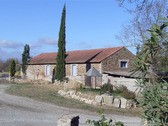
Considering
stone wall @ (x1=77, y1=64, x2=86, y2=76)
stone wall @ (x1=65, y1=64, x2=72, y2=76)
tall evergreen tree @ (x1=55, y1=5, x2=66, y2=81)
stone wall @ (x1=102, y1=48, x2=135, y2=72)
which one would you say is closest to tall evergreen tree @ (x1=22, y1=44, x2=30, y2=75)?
stone wall @ (x1=65, y1=64, x2=72, y2=76)

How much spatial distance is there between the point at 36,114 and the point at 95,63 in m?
15.5

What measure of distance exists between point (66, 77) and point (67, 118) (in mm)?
23664

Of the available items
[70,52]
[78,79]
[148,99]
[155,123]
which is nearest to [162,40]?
[148,99]

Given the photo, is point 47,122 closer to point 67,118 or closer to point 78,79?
point 67,118

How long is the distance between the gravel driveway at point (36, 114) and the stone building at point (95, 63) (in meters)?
11.3

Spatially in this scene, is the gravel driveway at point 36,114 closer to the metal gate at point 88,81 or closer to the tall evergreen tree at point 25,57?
the metal gate at point 88,81

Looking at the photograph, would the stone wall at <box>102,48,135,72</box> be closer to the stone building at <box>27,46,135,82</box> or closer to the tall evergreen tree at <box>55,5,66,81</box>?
the stone building at <box>27,46,135,82</box>

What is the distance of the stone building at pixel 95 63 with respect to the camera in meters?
25.1

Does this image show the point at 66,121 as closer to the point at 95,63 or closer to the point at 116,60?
the point at 95,63

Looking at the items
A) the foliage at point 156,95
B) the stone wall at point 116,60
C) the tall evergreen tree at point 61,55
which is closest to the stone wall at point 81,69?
the tall evergreen tree at point 61,55

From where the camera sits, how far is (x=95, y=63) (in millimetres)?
25438

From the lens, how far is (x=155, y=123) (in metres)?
3.77

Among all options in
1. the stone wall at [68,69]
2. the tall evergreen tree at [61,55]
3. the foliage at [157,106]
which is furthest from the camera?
the stone wall at [68,69]

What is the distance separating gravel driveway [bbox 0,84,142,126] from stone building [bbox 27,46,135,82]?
1134 cm
